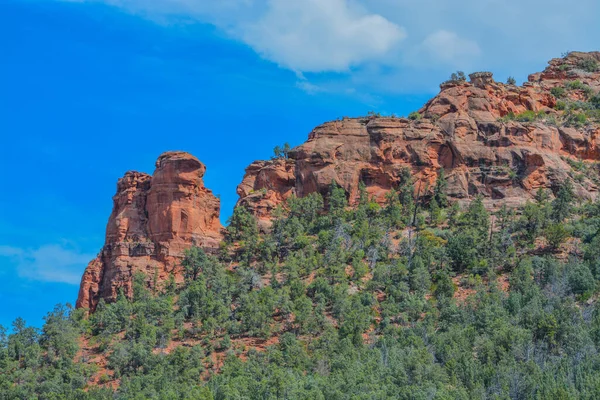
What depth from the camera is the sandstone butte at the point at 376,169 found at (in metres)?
110

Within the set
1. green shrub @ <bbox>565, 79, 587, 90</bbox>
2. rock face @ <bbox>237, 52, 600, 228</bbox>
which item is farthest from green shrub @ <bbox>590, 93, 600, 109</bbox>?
rock face @ <bbox>237, 52, 600, 228</bbox>

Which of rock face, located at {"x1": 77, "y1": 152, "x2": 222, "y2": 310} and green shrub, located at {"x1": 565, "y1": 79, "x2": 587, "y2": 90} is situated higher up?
green shrub, located at {"x1": 565, "y1": 79, "x2": 587, "y2": 90}

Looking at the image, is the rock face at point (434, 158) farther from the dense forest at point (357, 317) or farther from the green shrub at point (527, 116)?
the dense forest at point (357, 317)

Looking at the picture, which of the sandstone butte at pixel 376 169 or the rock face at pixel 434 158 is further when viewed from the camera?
the rock face at pixel 434 158

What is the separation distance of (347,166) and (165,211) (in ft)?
74.0

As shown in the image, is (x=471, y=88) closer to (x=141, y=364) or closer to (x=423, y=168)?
(x=423, y=168)

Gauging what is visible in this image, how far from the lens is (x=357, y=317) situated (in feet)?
307

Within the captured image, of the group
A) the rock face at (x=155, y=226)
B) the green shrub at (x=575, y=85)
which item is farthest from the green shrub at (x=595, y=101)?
the rock face at (x=155, y=226)

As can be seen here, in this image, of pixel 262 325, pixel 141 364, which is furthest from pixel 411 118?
pixel 141 364

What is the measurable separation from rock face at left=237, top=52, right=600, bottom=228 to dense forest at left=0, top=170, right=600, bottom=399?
3.07 metres

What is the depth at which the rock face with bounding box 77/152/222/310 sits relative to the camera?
107m

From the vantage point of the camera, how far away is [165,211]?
10994 cm

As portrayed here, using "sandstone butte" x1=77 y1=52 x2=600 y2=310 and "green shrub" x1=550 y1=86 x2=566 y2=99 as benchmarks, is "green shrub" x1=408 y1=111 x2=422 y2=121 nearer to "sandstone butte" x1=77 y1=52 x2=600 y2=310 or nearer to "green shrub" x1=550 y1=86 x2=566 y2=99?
"sandstone butte" x1=77 y1=52 x2=600 y2=310

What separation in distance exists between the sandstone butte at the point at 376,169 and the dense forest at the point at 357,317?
3.25m
